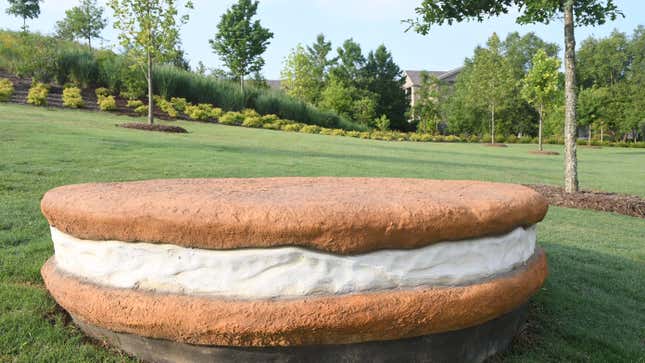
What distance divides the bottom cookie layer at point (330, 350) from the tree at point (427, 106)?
4215 cm

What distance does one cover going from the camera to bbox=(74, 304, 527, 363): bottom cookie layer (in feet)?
6.52

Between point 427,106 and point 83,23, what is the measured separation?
31.1 metres

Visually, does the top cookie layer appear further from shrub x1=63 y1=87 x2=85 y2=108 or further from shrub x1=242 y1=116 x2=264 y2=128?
shrub x1=242 y1=116 x2=264 y2=128

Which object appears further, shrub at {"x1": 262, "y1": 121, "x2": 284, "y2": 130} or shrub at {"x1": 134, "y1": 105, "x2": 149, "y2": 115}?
shrub at {"x1": 262, "y1": 121, "x2": 284, "y2": 130}

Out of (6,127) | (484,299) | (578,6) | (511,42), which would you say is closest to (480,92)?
(578,6)

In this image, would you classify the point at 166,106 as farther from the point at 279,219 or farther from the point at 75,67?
the point at 279,219

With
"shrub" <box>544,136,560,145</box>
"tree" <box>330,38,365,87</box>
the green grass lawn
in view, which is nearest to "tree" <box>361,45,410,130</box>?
"tree" <box>330,38,365,87</box>

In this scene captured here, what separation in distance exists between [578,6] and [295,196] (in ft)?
26.9

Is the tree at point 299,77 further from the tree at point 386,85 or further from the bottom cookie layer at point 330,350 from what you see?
the bottom cookie layer at point 330,350

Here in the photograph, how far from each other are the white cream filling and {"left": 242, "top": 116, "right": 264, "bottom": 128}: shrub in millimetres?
20312

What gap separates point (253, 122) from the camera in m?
22.4

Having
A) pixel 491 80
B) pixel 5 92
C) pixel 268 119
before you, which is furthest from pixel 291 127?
pixel 491 80

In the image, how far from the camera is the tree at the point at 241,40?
112 feet

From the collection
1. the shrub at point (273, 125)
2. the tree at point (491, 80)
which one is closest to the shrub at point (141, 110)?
the shrub at point (273, 125)
